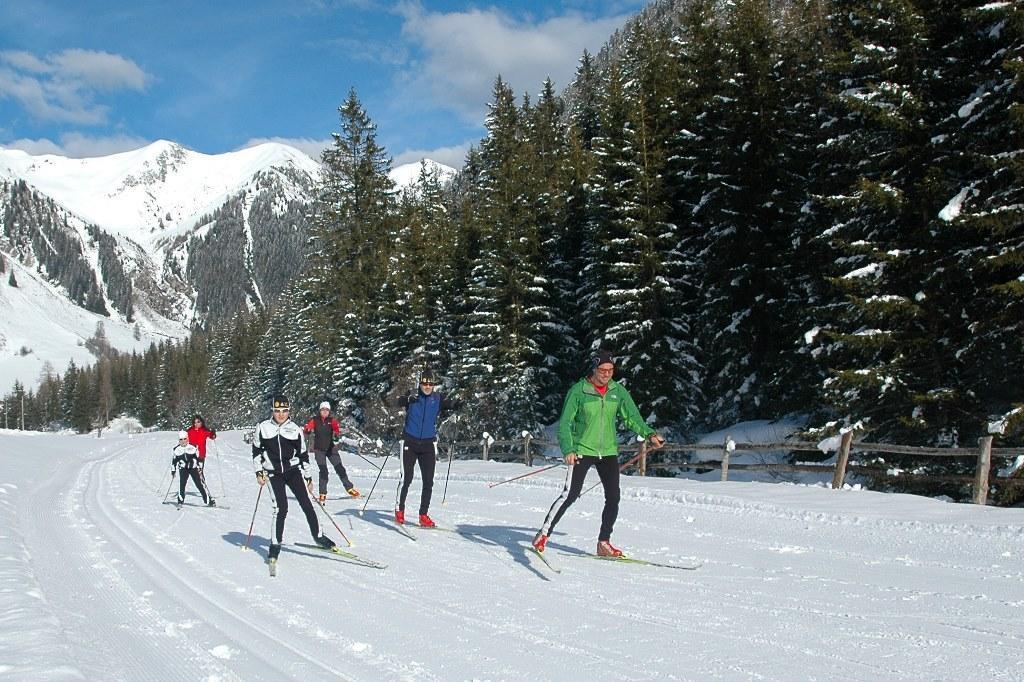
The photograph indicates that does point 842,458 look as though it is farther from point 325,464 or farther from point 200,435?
point 200,435

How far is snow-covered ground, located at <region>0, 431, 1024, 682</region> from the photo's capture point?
507 cm

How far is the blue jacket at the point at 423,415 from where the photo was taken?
424 inches

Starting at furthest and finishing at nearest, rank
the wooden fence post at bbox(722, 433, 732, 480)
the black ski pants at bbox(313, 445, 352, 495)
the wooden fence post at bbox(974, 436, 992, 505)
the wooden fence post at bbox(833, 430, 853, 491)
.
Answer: the wooden fence post at bbox(722, 433, 732, 480), the black ski pants at bbox(313, 445, 352, 495), the wooden fence post at bbox(833, 430, 853, 491), the wooden fence post at bbox(974, 436, 992, 505)

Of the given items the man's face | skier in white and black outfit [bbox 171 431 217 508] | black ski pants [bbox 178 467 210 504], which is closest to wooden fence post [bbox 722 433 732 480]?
the man's face

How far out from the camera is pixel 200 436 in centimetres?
1630

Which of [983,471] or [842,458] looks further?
[842,458]

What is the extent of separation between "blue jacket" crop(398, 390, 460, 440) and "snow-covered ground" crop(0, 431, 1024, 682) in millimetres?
1415

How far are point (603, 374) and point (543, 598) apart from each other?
2.35 meters

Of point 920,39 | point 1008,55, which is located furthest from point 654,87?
point 1008,55

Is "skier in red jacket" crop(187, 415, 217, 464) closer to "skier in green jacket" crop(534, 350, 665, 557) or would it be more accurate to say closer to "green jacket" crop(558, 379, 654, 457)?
"skier in green jacket" crop(534, 350, 665, 557)

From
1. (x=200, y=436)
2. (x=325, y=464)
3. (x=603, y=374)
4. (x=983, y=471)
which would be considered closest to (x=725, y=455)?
(x=983, y=471)

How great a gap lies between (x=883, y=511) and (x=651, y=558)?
4105mm

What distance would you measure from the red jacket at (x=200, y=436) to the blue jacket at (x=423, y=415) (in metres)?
6.92

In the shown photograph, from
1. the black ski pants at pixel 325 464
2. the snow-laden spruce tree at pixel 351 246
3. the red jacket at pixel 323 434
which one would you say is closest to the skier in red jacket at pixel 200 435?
the red jacket at pixel 323 434
